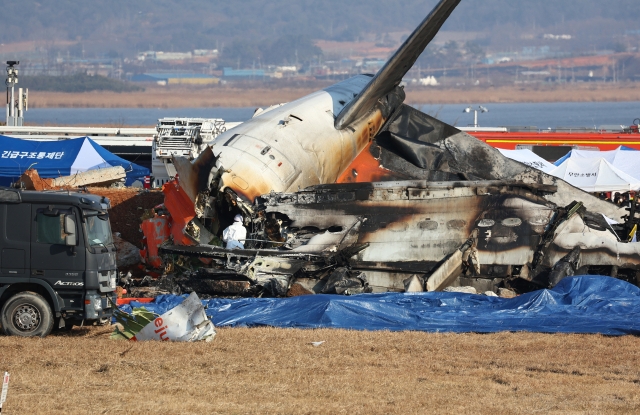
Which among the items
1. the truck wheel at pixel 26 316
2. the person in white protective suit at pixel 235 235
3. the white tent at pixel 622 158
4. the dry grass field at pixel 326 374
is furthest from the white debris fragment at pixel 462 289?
the white tent at pixel 622 158

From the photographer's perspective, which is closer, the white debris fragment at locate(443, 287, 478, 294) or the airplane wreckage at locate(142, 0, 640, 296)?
the airplane wreckage at locate(142, 0, 640, 296)

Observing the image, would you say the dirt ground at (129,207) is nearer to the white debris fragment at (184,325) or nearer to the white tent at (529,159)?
the white debris fragment at (184,325)

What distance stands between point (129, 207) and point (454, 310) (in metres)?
14.6

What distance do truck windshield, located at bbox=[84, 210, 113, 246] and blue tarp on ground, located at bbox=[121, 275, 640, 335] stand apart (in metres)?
2.45

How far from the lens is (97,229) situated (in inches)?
612

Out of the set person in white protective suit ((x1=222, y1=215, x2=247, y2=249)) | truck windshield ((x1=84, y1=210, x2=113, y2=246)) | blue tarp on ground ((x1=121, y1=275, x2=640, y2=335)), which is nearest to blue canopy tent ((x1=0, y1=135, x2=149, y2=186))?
person in white protective suit ((x1=222, y1=215, x2=247, y2=249))

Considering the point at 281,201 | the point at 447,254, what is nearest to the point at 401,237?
the point at 447,254

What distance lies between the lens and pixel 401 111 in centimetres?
2619

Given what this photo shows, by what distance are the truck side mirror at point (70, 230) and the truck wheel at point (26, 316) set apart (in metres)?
1.04

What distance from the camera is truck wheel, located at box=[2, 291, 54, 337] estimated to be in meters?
14.8

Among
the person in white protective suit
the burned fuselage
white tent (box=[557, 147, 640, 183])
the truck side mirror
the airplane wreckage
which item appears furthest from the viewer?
white tent (box=[557, 147, 640, 183])

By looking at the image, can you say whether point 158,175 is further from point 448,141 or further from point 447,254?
point 447,254

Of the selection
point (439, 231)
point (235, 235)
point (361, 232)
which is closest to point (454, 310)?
point (439, 231)

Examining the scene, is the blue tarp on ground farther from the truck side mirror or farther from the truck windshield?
the truck side mirror
